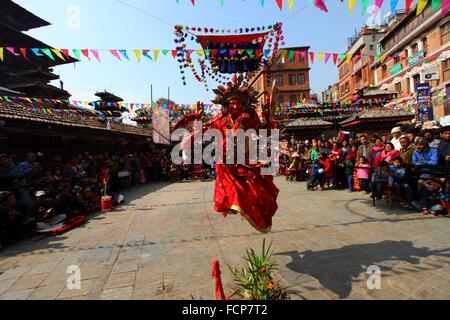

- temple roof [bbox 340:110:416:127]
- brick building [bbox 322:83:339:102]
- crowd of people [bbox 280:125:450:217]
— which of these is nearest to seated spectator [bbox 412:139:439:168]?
crowd of people [bbox 280:125:450:217]

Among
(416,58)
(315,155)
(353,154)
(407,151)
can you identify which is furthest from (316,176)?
(416,58)

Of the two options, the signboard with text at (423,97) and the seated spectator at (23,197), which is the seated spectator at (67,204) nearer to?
the seated spectator at (23,197)

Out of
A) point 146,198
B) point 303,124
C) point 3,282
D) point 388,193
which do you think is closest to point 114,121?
point 146,198

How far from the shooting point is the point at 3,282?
12.3 feet

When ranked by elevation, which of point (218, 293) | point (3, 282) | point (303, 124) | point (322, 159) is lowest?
point (3, 282)

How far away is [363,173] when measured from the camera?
858 cm

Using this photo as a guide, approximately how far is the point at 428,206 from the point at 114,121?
57.3 ft

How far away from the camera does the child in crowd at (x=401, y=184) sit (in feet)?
21.3

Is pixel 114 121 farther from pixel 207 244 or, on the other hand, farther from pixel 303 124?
pixel 207 244

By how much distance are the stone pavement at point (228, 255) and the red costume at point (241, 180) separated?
0.84 m

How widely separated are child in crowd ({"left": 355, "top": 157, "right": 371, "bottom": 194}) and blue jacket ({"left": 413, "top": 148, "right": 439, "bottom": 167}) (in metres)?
1.87

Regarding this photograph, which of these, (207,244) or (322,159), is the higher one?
(322,159)

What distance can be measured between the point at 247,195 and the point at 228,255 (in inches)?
48.2
